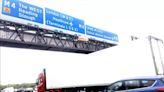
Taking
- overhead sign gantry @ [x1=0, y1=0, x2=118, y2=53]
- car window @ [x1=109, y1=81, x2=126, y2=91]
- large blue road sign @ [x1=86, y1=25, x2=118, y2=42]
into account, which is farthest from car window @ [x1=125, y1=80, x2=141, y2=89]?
large blue road sign @ [x1=86, y1=25, x2=118, y2=42]

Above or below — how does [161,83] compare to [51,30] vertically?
below

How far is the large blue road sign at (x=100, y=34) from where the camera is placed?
28.8m

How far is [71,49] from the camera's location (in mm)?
27438

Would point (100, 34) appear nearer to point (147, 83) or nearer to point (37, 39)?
point (37, 39)

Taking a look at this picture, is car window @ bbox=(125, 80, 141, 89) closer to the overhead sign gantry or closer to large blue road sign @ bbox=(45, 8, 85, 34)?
the overhead sign gantry

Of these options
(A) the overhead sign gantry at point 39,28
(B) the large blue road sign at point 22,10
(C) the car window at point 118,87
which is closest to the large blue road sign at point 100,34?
(A) the overhead sign gantry at point 39,28

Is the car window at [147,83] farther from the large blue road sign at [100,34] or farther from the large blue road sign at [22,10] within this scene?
the large blue road sign at [100,34]

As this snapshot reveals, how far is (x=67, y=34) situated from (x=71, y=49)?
241 cm

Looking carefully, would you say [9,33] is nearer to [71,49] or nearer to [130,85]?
[71,49]

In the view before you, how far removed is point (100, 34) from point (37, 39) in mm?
9034

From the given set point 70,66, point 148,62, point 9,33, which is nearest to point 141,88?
point 148,62

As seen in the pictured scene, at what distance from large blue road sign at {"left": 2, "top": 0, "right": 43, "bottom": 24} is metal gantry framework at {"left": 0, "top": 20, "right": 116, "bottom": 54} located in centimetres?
94

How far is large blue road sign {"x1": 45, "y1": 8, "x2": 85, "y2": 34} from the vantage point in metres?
23.3

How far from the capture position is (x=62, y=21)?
80.2 ft
